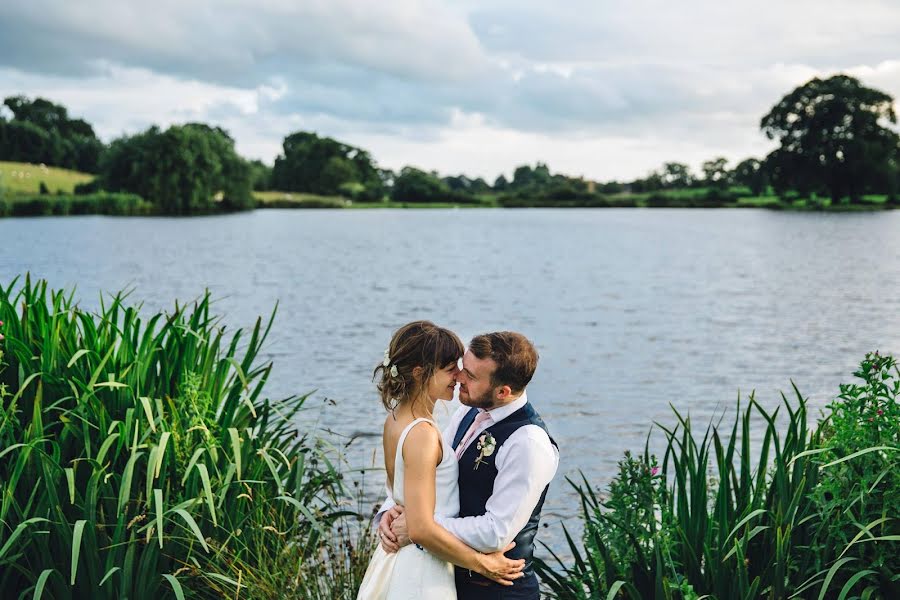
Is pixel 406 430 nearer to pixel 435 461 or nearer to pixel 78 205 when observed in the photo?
pixel 435 461

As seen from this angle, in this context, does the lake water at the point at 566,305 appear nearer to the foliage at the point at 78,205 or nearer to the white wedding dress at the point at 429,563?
the white wedding dress at the point at 429,563

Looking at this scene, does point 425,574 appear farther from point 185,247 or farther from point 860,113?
point 860,113

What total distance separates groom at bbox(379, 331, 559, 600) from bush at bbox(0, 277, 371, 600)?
1.17m

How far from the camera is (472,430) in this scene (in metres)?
3.17

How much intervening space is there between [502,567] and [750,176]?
13318cm

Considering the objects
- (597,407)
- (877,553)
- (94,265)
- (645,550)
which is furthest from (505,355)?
(94,265)

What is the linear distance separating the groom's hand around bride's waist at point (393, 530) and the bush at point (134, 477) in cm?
89

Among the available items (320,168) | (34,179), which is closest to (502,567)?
(34,179)

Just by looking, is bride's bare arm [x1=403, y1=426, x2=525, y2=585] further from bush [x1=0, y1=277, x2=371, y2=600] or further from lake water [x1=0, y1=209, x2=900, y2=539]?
lake water [x1=0, y1=209, x2=900, y2=539]

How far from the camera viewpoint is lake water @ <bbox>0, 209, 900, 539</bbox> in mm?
13312

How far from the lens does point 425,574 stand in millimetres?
3082

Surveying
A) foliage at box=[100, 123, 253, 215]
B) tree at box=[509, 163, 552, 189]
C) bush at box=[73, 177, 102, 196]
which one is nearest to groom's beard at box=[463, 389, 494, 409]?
foliage at box=[100, 123, 253, 215]

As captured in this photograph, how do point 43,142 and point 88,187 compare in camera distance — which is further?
point 43,142

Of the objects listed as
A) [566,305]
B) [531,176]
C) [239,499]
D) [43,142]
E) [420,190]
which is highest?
[43,142]
